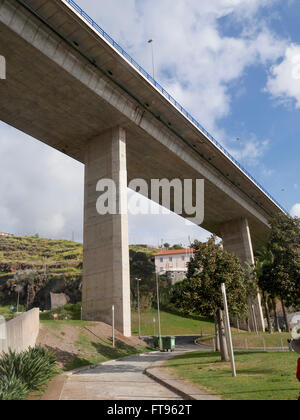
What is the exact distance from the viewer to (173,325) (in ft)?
207

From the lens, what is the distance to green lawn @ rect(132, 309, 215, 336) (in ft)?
197

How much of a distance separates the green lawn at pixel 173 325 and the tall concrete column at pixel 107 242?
28778 mm

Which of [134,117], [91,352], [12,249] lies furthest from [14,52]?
[12,249]

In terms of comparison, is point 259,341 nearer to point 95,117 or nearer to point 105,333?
point 105,333

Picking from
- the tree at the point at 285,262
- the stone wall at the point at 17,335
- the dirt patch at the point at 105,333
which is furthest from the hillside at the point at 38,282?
the stone wall at the point at 17,335

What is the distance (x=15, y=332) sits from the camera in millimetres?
13047

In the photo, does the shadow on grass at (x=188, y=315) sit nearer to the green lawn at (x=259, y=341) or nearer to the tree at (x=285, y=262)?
the green lawn at (x=259, y=341)

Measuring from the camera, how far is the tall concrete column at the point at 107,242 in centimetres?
3020

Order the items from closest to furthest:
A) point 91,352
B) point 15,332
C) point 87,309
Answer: point 15,332
point 91,352
point 87,309

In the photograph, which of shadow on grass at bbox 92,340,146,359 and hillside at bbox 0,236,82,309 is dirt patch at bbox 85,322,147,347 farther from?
hillside at bbox 0,236,82,309

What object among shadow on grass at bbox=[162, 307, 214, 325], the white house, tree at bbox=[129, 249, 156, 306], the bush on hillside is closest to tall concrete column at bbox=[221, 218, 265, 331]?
shadow on grass at bbox=[162, 307, 214, 325]

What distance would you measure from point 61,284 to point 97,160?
58.1m

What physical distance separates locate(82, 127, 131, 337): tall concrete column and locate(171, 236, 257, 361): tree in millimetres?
9485

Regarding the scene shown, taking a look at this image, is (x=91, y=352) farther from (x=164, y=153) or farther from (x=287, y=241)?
(x=164, y=153)
